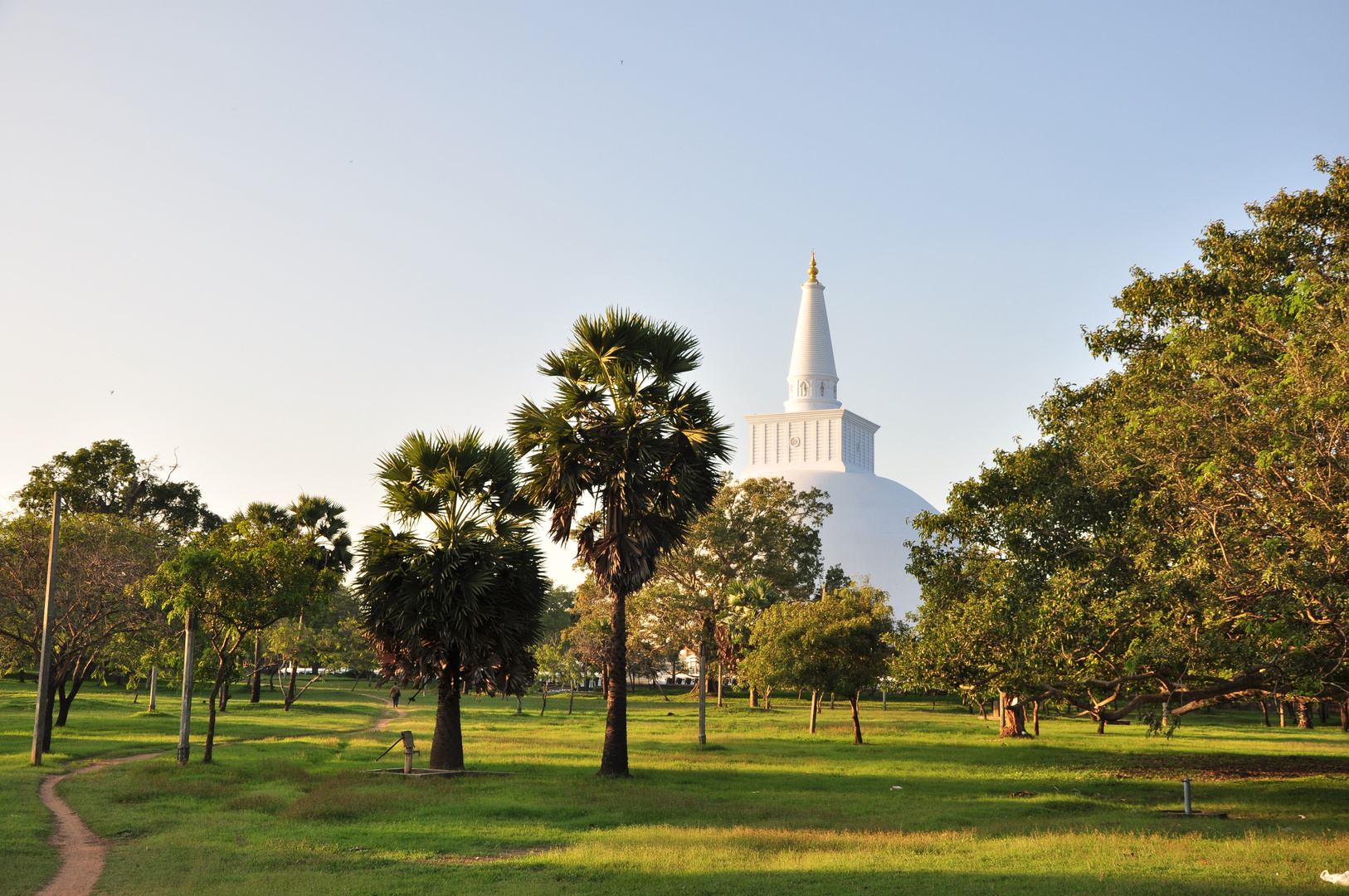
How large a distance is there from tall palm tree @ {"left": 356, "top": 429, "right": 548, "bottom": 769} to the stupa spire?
8473cm

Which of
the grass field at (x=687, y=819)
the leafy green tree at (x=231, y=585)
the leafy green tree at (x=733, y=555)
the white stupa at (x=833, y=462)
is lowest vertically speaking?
the grass field at (x=687, y=819)

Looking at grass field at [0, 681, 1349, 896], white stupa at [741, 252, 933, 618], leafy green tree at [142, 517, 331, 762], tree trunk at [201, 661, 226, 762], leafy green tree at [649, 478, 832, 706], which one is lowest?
grass field at [0, 681, 1349, 896]

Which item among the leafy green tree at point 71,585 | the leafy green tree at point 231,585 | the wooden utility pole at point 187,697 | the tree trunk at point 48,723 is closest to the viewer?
the wooden utility pole at point 187,697

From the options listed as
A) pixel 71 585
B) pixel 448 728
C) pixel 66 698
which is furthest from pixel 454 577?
pixel 66 698

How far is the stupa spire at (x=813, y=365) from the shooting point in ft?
348

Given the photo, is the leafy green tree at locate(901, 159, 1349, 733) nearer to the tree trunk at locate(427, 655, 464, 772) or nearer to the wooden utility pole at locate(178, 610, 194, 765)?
the tree trunk at locate(427, 655, 464, 772)

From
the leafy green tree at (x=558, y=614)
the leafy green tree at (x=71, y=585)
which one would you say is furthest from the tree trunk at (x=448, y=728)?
the leafy green tree at (x=558, y=614)

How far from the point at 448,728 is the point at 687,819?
25.7 feet

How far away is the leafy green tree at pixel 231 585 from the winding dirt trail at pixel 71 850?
4130 mm

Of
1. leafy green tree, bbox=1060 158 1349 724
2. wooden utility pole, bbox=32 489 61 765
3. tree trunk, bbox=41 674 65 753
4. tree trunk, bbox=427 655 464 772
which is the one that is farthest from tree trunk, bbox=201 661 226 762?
leafy green tree, bbox=1060 158 1349 724

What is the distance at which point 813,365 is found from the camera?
10700cm

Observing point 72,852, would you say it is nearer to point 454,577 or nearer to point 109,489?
point 454,577

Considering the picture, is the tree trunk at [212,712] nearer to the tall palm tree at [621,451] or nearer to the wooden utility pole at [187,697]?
the wooden utility pole at [187,697]

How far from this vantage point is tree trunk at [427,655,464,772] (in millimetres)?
22312
